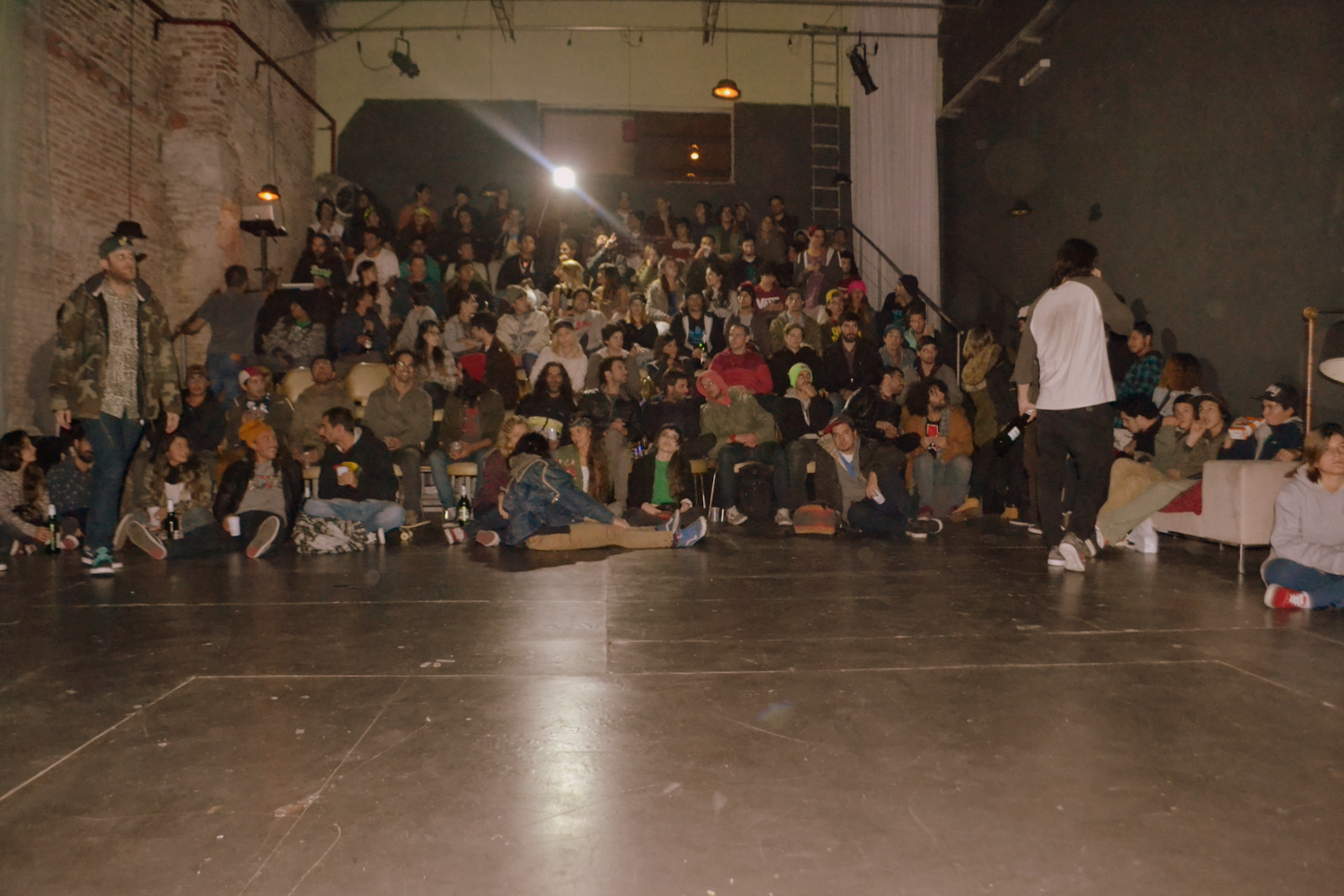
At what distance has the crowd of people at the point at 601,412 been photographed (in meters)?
4.89

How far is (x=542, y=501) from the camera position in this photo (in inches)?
225

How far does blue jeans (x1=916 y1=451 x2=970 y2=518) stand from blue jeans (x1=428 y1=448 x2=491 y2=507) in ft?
11.0

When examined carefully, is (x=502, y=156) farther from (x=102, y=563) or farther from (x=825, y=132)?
(x=102, y=563)

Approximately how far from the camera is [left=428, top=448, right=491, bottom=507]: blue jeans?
725 centimetres

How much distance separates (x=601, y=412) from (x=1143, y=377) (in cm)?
404

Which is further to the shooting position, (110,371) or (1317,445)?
(110,371)

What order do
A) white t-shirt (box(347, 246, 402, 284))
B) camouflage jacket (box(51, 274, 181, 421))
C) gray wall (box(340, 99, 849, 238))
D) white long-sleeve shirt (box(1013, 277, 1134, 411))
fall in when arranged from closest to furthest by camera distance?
white long-sleeve shirt (box(1013, 277, 1134, 411)) < camouflage jacket (box(51, 274, 181, 421)) < white t-shirt (box(347, 246, 402, 284)) < gray wall (box(340, 99, 849, 238))

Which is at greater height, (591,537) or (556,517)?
(556,517)

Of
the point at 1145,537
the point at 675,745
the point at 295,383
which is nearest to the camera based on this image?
the point at 675,745

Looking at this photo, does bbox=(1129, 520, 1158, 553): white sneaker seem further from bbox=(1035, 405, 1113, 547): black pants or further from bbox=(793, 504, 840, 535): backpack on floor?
bbox=(793, 504, 840, 535): backpack on floor

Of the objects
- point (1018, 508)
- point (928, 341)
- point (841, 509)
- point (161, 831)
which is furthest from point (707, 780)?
point (928, 341)

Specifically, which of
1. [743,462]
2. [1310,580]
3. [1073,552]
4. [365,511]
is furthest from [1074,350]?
[365,511]

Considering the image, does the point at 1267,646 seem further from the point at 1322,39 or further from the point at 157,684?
the point at 1322,39

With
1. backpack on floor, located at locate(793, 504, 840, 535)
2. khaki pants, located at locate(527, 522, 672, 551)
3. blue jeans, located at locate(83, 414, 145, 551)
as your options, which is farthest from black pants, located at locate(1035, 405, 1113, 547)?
blue jeans, located at locate(83, 414, 145, 551)
